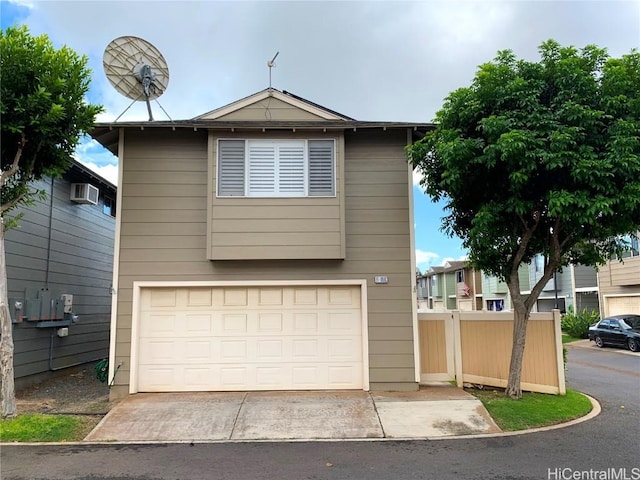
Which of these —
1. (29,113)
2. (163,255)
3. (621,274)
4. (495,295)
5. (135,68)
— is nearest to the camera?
(29,113)

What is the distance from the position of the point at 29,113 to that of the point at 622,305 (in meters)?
24.0

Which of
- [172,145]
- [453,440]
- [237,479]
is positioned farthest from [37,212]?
[453,440]

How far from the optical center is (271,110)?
953 centimetres

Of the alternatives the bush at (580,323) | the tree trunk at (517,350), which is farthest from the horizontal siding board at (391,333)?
the bush at (580,323)

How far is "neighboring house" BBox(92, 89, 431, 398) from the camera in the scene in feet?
28.9

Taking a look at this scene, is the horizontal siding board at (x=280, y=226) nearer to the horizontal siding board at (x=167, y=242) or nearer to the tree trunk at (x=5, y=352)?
the horizontal siding board at (x=167, y=242)

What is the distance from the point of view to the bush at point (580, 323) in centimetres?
2293

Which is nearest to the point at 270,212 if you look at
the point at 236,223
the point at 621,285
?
the point at 236,223

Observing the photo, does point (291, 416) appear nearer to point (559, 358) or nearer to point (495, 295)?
point (559, 358)

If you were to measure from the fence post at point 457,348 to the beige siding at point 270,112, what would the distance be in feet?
16.0

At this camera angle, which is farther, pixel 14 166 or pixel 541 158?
pixel 14 166

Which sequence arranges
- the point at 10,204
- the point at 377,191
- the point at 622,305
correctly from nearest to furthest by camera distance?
the point at 10,204 → the point at 377,191 → the point at 622,305

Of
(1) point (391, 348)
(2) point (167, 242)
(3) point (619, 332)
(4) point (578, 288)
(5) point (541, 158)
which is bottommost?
(3) point (619, 332)

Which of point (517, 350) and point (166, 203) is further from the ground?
point (166, 203)
